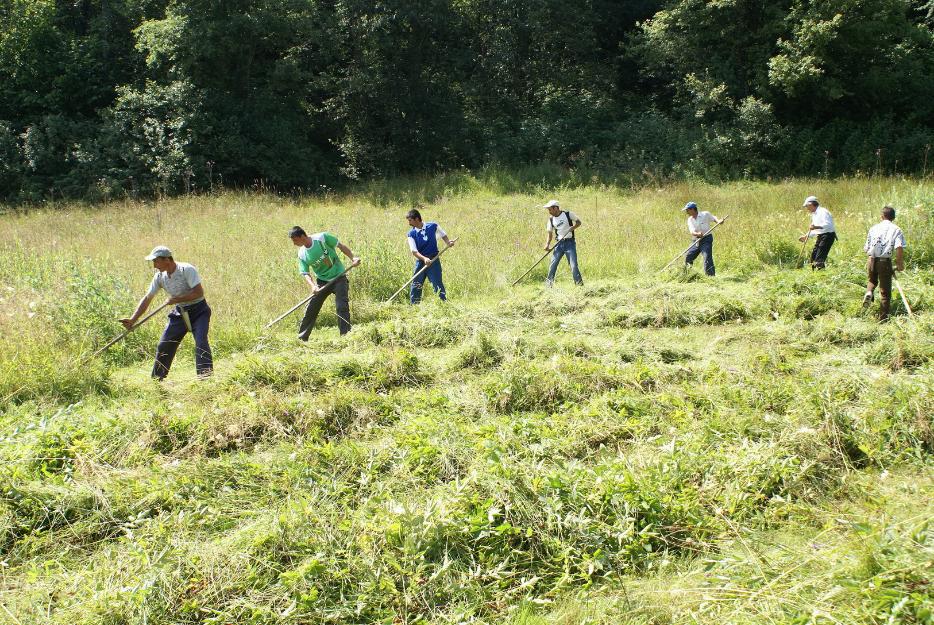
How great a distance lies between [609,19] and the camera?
84.6 feet

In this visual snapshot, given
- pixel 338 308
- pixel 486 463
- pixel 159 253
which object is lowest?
pixel 486 463

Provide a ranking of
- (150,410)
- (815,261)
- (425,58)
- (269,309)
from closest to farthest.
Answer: (150,410)
(269,309)
(815,261)
(425,58)

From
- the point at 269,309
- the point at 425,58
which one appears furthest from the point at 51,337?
the point at 425,58

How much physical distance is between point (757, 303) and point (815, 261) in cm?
234

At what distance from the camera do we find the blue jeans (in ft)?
32.4

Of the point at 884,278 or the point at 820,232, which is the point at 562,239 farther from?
the point at 884,278

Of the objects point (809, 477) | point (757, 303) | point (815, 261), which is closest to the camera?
point (809, 477)

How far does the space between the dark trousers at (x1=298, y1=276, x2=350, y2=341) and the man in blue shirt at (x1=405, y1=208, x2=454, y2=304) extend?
1.22m

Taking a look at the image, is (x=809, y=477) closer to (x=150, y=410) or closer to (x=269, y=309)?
(x=150, y=410)

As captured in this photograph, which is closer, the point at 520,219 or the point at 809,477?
the point at 809,477

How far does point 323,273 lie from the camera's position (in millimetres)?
8102

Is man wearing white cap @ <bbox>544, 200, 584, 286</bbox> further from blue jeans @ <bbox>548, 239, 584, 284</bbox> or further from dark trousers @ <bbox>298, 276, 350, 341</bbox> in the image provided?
dark trousers @ <bbox>298, 276, 350, 341</bbox>

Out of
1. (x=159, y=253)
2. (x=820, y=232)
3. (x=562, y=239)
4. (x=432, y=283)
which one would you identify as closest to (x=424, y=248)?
(x=432, y=283)

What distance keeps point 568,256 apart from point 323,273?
381cm
